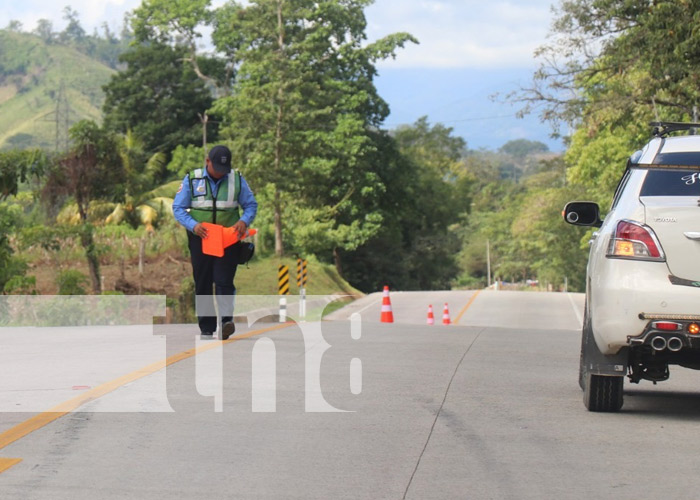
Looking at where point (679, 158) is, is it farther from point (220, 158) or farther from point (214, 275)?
point (214, 275)

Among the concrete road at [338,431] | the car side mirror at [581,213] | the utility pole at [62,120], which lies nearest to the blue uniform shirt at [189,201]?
the concrete road at [338,431]

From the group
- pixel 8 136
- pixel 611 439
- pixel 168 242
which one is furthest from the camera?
pixel 8 136

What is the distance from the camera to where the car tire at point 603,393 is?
28.4 ft

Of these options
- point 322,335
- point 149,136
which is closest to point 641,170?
point 322,335

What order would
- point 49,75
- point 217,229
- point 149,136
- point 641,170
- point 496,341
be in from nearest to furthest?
point 641,170, point 217,229, point 496,341, point 149,136, point 49,75

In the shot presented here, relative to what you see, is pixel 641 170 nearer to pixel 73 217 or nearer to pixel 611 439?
pixel 611 439

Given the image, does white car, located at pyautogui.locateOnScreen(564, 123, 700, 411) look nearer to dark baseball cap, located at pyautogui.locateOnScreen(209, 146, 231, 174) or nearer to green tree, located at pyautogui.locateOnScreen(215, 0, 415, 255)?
dark baseball cap, located at pyautogui.locateOnScreen(209, 146, 231, 174)

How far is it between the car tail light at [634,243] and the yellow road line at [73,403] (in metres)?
3.84

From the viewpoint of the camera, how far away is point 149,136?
7175 cm

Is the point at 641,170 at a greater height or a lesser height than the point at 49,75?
lesser

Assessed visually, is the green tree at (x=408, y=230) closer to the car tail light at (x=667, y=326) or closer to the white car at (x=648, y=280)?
the white car at (x=648, y=280)

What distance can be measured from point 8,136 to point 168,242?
88.2 meters

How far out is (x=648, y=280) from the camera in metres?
7.81

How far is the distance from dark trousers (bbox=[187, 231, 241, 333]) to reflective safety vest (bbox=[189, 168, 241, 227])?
11.0 inches
